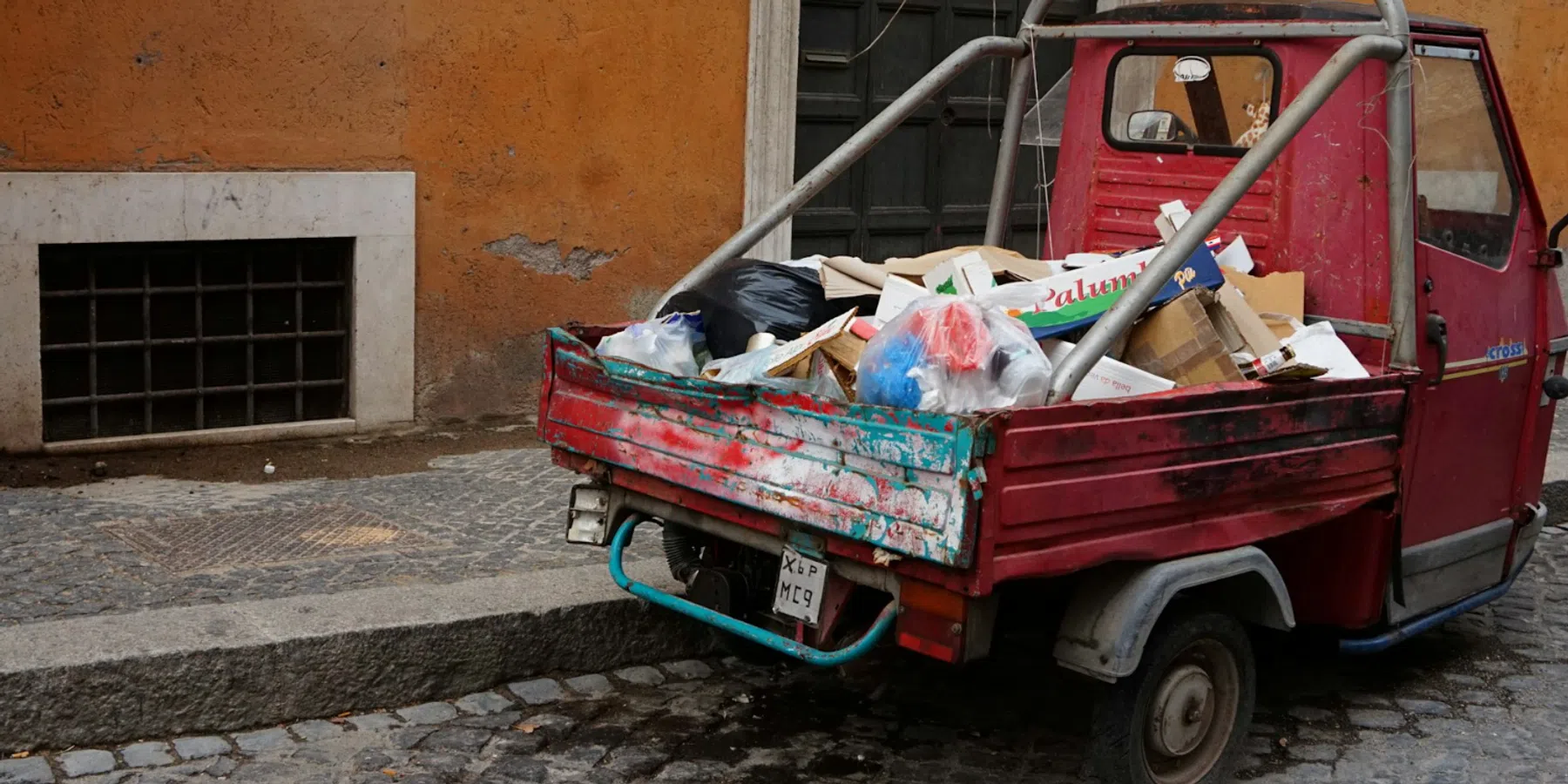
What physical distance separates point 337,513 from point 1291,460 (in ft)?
10.9

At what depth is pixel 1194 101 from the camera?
484cm

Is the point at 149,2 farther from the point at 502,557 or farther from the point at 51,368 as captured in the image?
the point at 502,557

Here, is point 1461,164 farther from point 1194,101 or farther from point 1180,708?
point 1180,708

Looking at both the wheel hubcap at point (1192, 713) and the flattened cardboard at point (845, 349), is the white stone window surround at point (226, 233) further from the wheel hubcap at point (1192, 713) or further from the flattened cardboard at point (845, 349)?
the wheel hubcap at point (1192, 713)

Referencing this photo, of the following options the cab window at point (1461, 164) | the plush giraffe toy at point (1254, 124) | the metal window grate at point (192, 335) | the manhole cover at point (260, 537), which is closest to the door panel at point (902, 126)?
the metal window grate at point (192, 335)

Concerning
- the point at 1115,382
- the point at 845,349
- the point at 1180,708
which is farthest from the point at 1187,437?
the point at 845,349

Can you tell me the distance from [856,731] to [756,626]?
0.60 meters

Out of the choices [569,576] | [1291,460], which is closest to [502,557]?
[569,576]

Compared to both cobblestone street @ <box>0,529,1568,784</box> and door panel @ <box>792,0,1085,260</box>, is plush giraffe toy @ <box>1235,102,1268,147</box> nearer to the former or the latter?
cobblestone street @ <box>0,529,1568,784</box>

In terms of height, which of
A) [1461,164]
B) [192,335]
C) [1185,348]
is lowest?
[192,335]

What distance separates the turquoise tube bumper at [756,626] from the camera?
11.6ft

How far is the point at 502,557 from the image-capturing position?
522cm

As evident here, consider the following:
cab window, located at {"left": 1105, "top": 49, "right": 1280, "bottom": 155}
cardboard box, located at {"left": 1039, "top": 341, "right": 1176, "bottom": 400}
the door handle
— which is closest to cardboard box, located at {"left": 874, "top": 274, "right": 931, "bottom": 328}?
cardboard box, located at {"left": 1039, "top": 341, "right": 1176, "bottom": 400}

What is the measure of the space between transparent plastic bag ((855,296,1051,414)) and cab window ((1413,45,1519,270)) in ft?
5.17
